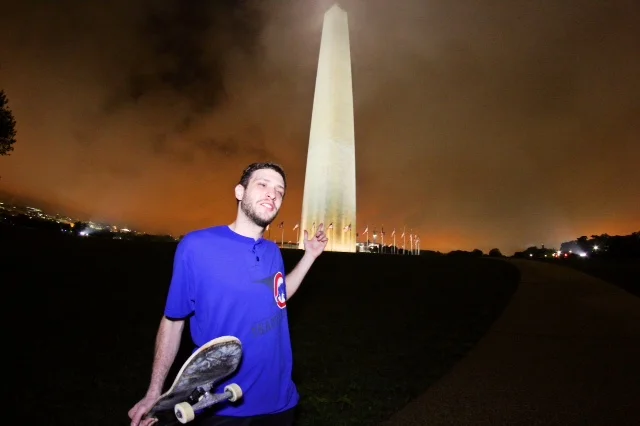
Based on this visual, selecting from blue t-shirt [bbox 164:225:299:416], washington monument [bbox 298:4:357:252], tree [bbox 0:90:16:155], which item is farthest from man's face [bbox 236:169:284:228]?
washington monument [bbox 298:4:357:252]

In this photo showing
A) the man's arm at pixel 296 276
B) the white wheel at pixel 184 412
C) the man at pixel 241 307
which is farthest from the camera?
the man's arm at pixel 296 276

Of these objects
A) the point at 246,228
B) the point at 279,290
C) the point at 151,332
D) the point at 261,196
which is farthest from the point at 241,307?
the point at 151,332

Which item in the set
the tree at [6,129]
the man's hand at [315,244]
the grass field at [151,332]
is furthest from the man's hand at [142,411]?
the tree at [6,129]

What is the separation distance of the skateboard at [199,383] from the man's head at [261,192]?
806 mm

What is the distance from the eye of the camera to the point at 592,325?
8523mm

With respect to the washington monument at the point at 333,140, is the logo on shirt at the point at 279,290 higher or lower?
lower

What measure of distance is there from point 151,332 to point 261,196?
6.06 m

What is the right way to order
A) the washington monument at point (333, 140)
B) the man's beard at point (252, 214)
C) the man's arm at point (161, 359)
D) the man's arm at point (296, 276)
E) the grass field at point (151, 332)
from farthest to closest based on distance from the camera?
the washington monument at point (333, 140) < the grass field at point (151, 332) < the man's arm at point (296, 276) < the man's beard at point (252, 214) < the man's arm at point (161, 359)

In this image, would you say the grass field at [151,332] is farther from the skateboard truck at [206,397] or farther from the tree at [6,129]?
the tree at [6,129]

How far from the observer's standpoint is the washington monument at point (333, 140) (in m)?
44.8

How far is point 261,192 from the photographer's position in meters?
2.35

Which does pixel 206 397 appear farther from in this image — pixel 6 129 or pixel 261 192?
pixel 6 129

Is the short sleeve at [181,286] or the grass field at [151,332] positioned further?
the grass field at [151,332]

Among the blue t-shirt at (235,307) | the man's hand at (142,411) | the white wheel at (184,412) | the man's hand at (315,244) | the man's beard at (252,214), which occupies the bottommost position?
the man's hand at (142,411)
